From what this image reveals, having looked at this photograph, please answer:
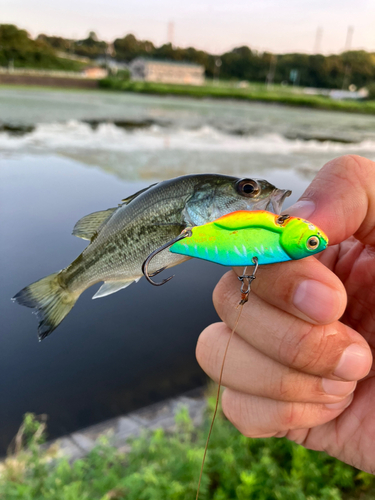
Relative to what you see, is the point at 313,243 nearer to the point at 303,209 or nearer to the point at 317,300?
the point at 317,300

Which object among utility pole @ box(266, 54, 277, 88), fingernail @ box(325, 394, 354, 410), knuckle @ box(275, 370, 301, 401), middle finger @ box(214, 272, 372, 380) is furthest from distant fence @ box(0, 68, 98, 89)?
utility pole @ box(266, 54, 277, 88)

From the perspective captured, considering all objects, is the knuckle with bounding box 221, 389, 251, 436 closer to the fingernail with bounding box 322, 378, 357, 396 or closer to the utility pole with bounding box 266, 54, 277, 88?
the fingernail with bounding box 322, 378, 357, 396

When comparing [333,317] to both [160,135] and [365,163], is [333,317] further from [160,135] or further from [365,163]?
[160,135]

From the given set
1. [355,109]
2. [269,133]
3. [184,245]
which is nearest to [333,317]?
[184,245]

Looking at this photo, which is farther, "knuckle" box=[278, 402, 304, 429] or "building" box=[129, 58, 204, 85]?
"building" box=[129, 58, 204, 85]

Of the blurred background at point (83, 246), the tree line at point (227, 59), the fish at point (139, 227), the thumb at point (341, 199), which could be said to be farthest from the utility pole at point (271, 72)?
the fish at point (139, 227)

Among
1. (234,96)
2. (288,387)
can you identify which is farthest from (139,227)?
(234,96)

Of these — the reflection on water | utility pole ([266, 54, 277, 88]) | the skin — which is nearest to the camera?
the skin
